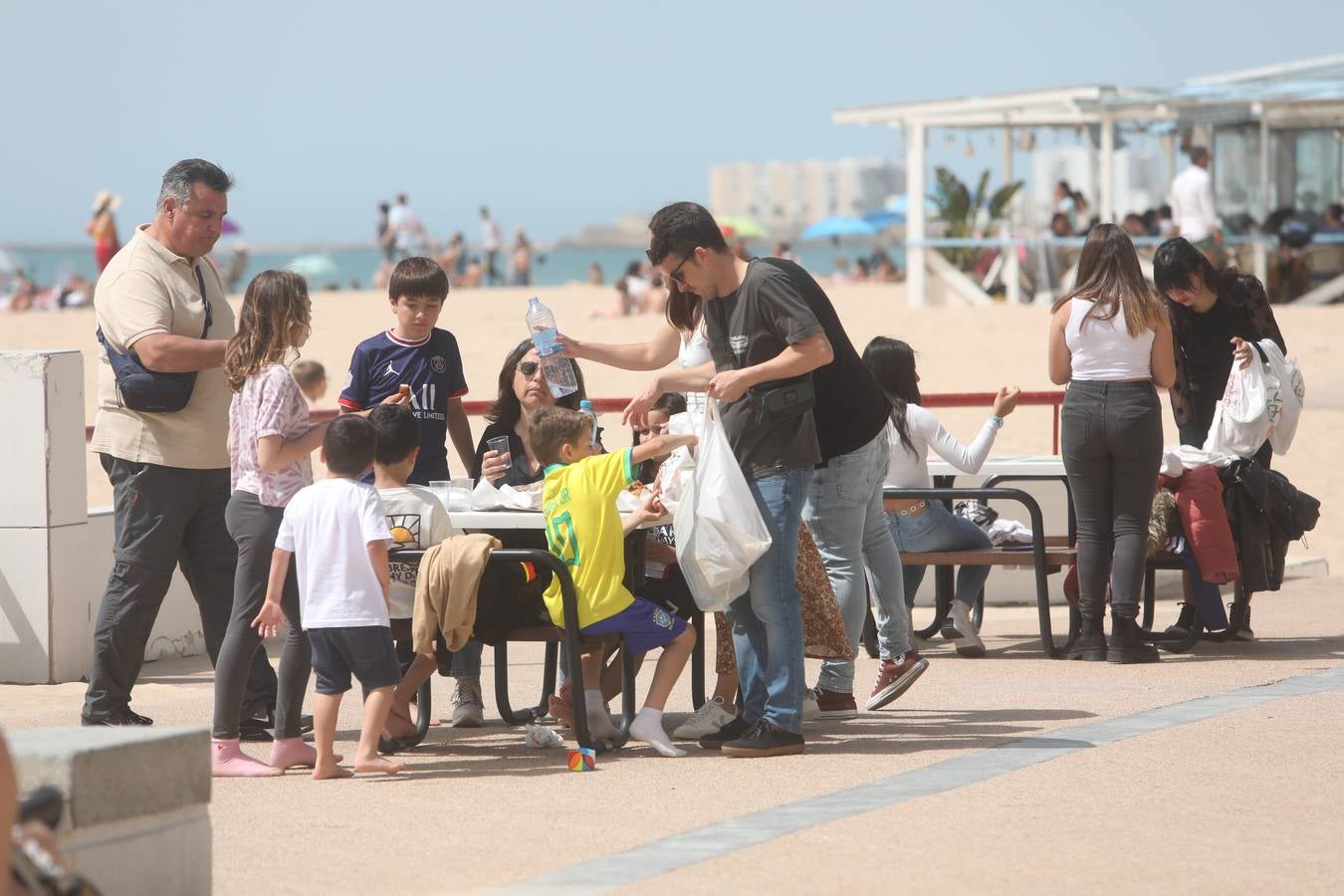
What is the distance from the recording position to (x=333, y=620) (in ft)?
17.7

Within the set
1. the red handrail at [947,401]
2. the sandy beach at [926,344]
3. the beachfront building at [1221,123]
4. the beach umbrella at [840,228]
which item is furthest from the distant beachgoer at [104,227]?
the beach umbrella at [840,228]

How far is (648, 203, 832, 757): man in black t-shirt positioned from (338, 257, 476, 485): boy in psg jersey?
0.97 metres

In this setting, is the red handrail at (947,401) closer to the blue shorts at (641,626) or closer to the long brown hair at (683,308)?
the long brown hair at (683,308)

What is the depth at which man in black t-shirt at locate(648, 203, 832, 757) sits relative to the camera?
5.51 m

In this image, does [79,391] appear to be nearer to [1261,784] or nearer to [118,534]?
[118,534]

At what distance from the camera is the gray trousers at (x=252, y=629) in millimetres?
5691

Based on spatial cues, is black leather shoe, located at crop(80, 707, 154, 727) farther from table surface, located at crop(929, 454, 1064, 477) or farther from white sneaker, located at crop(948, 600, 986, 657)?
table surface, located at crop(929, 454, 1064, 477)

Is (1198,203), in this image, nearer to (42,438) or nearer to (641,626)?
(42,438)

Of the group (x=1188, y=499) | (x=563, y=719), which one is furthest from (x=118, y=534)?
(x=1188, y=499)

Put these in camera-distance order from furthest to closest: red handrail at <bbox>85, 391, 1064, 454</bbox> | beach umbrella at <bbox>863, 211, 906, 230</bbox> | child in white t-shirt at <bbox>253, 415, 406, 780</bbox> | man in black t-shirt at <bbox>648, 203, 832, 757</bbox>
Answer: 1. beach umbrella at <bbox>863, 211, 906, 230</bbox>
2. red handrail at <bbox>85, 391, 1064, 454</bbox>
3. man in black t-shirt at <bbox>648, 203, 832, 757</bbox>
4. child in white t-shirt at <bbox>253, 415, 406, 780</bbox>

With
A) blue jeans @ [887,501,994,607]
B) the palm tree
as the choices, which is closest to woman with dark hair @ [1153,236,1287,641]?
blue jeans @ [887,501,994,607]

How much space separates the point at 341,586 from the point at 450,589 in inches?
12.5

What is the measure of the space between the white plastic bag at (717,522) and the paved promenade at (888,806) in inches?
23.4

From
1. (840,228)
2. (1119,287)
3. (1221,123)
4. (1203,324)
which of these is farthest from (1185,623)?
(840,228)
